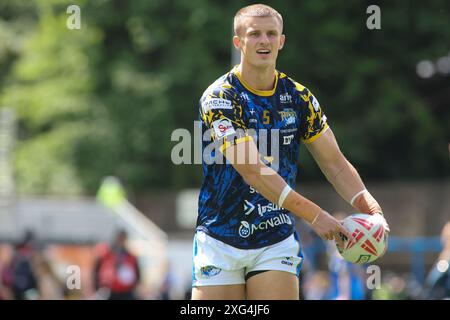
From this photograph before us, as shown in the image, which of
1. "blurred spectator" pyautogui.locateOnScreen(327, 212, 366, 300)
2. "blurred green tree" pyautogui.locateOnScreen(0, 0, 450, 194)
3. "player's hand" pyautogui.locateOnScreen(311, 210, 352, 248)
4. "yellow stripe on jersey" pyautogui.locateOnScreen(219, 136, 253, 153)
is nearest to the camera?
"player's hand" pyautogui.locateOnScreen(311, 210, 352, 248)

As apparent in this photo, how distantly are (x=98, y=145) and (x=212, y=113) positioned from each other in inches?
955

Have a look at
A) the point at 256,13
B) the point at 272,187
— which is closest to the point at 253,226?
the point at 272,187

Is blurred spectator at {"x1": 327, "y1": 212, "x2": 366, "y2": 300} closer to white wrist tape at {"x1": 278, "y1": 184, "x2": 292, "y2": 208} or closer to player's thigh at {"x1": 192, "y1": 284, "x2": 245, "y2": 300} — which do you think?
player's thigh at {"x1": 192, "y1": 284, "x2": 245, "y2": 300}

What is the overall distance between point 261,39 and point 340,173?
1107 millimetres

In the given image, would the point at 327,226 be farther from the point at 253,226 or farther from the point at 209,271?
the point at 209,271

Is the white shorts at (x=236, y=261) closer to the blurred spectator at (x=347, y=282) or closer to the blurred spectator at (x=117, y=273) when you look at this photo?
the blurred spectator at (x=347, y=282)

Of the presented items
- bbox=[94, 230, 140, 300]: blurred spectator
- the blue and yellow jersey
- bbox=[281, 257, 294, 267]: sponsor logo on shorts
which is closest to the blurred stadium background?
bbox=[94, 230, 140, 300]: blurred spectator

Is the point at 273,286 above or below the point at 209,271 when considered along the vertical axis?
below

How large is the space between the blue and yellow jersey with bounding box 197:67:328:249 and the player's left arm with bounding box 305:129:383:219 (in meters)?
0.25

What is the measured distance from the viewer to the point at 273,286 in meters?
6.72

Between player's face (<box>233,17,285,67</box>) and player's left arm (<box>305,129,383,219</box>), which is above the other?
player's face (<box>233,17,285,67</box>)

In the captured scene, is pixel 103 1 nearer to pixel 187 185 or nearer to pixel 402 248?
pixel 187 185

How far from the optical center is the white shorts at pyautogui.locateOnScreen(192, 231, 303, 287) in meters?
6.79

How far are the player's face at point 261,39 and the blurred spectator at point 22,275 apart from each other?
10259mm
